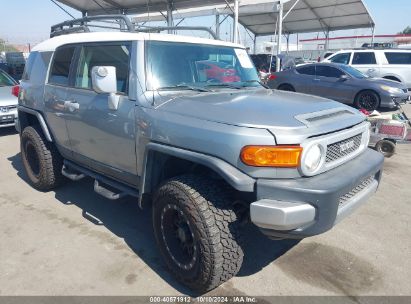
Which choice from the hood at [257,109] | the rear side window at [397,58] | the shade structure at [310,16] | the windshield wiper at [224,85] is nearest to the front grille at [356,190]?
the hood at [257,109]

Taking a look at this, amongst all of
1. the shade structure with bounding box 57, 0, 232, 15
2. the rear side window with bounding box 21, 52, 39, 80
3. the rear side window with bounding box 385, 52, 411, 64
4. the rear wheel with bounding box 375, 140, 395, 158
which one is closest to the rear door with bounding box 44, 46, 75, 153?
the rear side window with bounding box 21, 52, 39, 80

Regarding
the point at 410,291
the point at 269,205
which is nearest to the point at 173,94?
the point at 269,205

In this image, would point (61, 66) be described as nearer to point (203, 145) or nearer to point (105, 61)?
point (105, 61)

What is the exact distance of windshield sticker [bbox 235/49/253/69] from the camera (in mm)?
3932

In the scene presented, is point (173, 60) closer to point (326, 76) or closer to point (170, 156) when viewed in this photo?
point (170, 156)

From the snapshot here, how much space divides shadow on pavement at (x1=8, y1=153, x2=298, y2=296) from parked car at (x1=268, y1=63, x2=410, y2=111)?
8129 mm

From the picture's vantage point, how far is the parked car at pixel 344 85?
32.6 feet

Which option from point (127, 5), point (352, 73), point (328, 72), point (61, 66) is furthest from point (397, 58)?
point (61, 66)

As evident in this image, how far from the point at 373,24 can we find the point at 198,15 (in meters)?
11.3

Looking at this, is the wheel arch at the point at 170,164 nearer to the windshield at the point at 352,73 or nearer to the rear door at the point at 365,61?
the windshield at the point at 352,73

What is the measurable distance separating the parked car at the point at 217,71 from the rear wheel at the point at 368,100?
304 inches

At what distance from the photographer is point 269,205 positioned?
2.18 meters

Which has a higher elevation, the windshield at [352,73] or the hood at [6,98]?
the windshield at [352,73]

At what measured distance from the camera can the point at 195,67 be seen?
3312 millimetres
